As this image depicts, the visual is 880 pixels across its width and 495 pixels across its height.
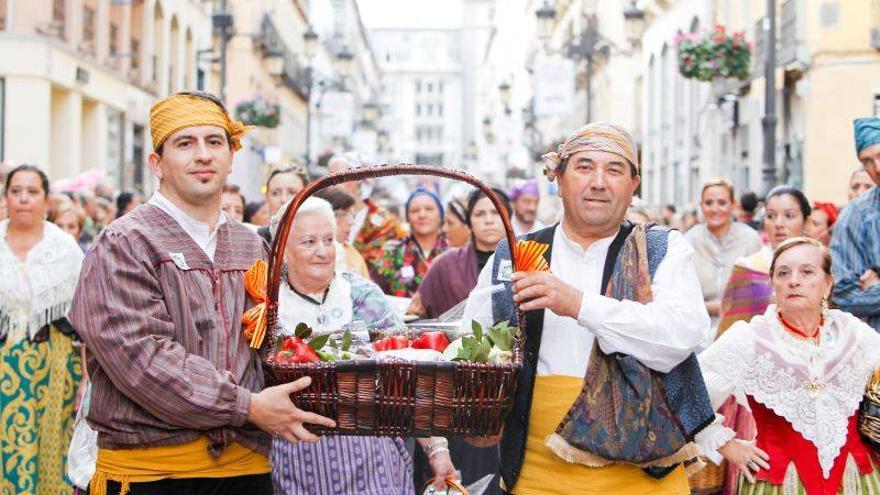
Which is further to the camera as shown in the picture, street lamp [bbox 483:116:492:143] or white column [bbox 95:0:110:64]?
street lamp [bbox 483:116:492:143]

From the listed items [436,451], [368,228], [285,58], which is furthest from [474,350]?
[285,58]

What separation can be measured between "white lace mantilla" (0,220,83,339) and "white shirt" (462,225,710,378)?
4282 mm

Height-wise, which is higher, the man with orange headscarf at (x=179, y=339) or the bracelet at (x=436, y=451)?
the man with orange headscarf at (x=179, y=339)

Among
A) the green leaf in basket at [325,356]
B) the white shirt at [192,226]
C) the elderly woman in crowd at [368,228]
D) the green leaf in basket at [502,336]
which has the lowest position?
the green leaf in basket at [325,356]

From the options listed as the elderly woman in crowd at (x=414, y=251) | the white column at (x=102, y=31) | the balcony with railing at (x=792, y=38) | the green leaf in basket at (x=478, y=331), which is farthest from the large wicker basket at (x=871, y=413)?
the white column at (x=102, y=31)

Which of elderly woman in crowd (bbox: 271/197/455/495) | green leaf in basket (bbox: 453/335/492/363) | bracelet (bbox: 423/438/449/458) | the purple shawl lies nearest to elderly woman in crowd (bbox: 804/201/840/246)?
the purple shawl

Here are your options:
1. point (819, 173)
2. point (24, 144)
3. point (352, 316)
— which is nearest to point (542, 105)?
point (819, 173)

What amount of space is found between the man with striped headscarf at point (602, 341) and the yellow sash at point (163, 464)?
0.80 metres

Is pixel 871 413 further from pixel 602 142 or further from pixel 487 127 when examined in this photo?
pixel 487 127

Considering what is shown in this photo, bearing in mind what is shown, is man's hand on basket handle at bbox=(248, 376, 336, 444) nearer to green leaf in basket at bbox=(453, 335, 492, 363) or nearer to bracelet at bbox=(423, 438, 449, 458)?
green leaf in basket at bbox=(453, 335, 492, 363)

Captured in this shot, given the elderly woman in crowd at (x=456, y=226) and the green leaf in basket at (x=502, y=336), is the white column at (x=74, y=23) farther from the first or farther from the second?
the green leaf in basket at (x=502, y=336)

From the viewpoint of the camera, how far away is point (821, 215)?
1002cm

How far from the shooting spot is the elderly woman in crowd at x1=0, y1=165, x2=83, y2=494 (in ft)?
27.1

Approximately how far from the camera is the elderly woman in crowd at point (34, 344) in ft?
27.1
